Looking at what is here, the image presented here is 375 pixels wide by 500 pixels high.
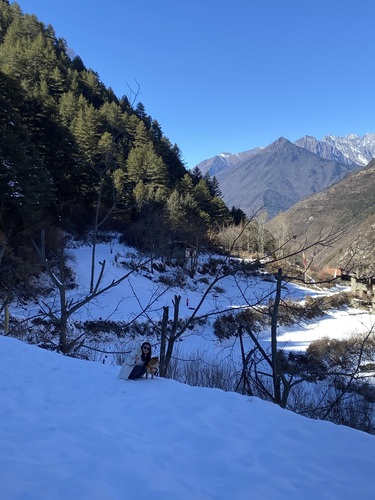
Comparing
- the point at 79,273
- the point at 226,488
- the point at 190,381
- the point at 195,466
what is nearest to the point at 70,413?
the point at 195,466

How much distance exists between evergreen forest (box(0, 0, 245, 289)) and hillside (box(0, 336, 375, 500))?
3817mm

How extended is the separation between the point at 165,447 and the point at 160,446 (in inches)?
2.0

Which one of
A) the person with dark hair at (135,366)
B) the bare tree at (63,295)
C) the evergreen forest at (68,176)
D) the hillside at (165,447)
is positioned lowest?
the hillside at (165,447)

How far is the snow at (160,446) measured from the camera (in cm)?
243

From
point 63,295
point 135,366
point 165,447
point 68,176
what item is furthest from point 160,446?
point 68,176

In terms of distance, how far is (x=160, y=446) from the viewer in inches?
124

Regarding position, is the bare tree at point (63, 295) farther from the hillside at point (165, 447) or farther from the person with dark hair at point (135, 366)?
the hillside at point (165, 447)

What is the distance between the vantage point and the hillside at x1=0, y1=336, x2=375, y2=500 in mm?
2430

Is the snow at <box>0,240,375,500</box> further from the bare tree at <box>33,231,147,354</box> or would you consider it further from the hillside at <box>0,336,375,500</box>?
the bare tree at <box>33,231,147,354</box>

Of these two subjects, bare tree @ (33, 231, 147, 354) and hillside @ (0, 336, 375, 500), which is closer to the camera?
hillside @ (0, 336, 375, 500)

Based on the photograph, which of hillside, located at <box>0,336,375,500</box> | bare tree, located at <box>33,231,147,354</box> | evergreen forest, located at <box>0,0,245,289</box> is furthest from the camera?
evergreen forest, located at <box>0,0,245,289</box>

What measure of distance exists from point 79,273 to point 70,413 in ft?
66.7

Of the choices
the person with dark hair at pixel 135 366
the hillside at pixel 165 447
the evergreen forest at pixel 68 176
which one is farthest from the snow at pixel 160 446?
the evergreen forest at pixel 68 176

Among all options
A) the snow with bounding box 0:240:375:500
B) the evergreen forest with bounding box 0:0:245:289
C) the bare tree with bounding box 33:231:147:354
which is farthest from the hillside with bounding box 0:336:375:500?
the evergreen forest with bounding box 0:0:245:289
